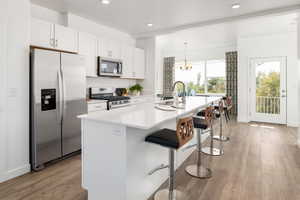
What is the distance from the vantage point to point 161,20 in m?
4.27

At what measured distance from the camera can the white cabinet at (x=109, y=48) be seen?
13.9 feet

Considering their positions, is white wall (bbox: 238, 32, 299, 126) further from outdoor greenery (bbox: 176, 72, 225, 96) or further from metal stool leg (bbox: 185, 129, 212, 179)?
metal stool leg (bbox: 185, 129, 212, 179)

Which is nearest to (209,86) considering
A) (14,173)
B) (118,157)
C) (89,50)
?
(89,50)

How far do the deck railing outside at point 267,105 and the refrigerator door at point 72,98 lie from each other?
18.1 feet

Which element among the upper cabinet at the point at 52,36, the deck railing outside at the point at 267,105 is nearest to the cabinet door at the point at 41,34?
the upper cabinet at the point at 52,36

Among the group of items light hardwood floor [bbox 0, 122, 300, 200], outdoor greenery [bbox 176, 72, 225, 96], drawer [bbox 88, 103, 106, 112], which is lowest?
light hardwood floor [bbox 0, 122, 300, 200]

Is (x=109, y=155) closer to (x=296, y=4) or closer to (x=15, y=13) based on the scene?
(x=15, y=13)

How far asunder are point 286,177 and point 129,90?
4.14 metres

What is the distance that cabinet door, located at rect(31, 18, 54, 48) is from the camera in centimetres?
290

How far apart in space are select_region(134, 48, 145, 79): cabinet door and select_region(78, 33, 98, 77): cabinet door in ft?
4.79

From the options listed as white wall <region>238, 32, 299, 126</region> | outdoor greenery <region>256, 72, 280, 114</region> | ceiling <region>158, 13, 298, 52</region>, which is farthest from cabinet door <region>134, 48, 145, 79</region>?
outdoor greenery <region>256, 72, 280, 114</region>

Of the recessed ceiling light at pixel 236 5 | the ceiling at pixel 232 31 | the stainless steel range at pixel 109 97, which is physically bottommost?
the stainless steel range at pixel 109 97

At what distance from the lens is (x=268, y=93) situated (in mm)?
5688

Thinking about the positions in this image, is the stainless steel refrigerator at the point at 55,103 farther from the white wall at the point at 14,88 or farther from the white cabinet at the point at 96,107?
the white cabinet at the point at 96,107
